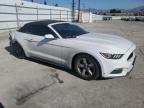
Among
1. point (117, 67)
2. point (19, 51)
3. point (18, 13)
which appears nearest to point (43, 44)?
point (19, 51)

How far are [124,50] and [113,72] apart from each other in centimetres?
65

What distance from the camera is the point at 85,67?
5945 millimetres

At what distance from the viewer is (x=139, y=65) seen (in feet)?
24.3

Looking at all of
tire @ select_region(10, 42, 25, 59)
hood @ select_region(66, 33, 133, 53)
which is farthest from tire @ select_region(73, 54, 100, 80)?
tire @ select_region(10, 42, 25, 59)

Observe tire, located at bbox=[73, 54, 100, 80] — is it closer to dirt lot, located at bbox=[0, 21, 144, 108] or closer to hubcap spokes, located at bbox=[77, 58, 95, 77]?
hubcap spokes, located at bbox=[77, 58, 95, 77]

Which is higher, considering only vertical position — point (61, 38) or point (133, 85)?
point (61, 38)

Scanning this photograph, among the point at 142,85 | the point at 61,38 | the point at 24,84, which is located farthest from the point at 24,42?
the point at 142,85

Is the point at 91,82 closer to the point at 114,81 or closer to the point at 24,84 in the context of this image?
the point at 114,81

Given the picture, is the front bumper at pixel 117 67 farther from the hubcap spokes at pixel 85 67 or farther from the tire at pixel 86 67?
the hubcap spokes at pixel 85 67

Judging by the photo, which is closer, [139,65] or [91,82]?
[91,82]

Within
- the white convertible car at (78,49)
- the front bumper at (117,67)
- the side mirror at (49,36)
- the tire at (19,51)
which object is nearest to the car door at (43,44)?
the white convertible car at (78,49)

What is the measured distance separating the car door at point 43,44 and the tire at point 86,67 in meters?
0.68

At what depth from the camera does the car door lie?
6.53 meters

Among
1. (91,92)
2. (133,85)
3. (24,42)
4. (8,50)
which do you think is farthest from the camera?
(8,50)
